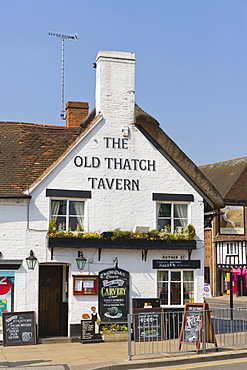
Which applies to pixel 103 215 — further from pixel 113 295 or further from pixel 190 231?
pixel 190 231

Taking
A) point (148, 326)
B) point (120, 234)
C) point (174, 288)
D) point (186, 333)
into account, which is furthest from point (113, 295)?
point (186, 333)

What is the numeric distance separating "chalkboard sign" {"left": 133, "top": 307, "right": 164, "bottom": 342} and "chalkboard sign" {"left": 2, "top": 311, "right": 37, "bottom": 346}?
311 cm

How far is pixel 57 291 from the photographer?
18.0 metres

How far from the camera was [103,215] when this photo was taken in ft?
57.7

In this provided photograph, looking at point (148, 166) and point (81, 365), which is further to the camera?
point (148, 166)

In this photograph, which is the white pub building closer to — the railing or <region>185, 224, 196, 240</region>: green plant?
<region>185, 224, 196, 240</region>: green plant

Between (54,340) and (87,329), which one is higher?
(87,329)

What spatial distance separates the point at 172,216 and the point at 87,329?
4.67m

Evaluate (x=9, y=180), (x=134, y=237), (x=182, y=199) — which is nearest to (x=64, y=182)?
(x=9, y=180)

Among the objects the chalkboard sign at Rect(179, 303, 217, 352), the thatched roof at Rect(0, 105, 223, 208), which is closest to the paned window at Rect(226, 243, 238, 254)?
the thatched roof at Rect(0, 105, 223, 208)

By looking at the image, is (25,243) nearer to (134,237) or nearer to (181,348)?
(134,237)

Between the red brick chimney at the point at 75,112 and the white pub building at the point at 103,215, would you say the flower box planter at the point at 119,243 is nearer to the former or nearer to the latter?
the white pub building at the point at 103,215

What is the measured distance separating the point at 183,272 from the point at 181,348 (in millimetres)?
4136

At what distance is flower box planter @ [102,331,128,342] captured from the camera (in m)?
16.7
